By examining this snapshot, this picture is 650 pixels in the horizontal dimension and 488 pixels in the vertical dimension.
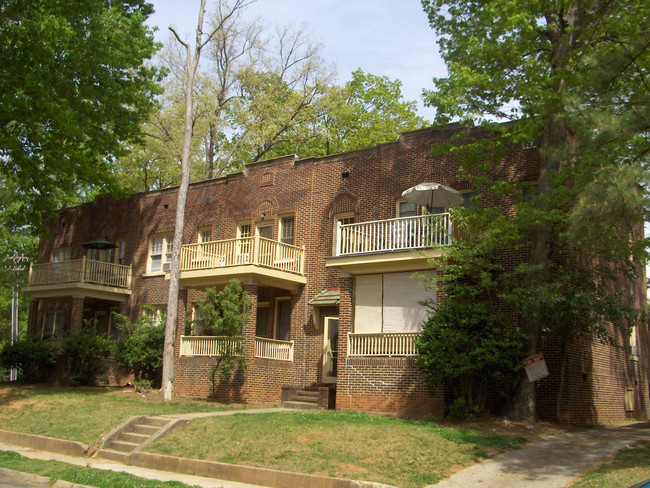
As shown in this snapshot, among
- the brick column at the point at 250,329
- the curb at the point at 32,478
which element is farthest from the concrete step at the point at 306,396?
the curb at the point at 32,478

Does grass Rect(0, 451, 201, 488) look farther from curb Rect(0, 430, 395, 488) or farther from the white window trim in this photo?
the white window trim

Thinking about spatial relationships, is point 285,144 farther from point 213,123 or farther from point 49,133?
point 49,133

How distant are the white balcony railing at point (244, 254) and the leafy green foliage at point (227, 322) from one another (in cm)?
116

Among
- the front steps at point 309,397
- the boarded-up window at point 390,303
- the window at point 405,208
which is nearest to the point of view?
the boarded-up window at point 390,303

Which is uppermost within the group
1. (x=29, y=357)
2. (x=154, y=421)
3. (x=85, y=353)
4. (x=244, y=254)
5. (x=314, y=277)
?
(x=244, y=254)

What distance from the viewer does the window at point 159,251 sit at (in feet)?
94.2

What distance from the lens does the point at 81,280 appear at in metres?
28.0

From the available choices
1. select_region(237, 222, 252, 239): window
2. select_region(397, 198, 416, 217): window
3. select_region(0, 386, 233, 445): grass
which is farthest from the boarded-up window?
select_region(237, 222, 252, 239): window

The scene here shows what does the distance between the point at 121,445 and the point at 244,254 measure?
924cm

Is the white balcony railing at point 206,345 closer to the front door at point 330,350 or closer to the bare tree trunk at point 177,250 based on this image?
the bare tree trunk at point 177,250

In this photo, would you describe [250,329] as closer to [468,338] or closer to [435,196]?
[435,196]

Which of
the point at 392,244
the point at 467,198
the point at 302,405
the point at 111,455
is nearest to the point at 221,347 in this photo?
the point at 302,405

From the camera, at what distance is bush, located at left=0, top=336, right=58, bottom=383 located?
27500mm

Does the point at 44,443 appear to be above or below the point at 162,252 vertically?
below
